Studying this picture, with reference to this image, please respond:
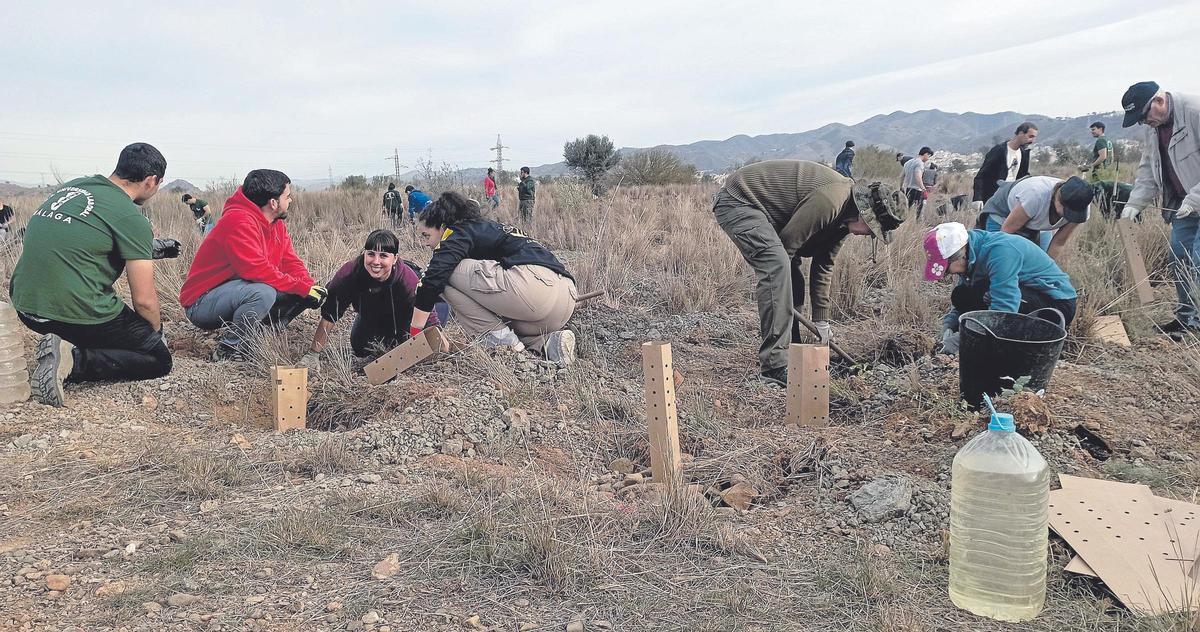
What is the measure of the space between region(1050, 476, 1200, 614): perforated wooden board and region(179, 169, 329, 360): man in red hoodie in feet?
12.4

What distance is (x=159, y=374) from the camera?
4.16m

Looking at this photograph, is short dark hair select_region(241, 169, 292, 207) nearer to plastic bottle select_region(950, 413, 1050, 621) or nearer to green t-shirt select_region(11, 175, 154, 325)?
green t-shirt select_region(11, 175, 154, 325)

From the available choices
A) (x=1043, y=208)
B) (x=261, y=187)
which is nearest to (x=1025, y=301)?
(x=1043, y=208)

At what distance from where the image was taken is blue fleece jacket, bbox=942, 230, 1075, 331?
12.3 feet

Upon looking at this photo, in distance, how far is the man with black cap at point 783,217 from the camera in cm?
407

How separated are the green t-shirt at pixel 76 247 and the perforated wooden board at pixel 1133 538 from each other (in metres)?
4.00

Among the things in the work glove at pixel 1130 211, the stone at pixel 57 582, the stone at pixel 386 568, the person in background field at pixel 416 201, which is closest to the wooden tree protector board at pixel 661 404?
the stone at pixel 386 568

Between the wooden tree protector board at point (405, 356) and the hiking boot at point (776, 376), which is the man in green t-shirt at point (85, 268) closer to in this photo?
the wooden tree protector board at point (405, 356)

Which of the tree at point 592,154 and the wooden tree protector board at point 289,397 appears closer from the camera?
the wooden tree protector board at point 289,397

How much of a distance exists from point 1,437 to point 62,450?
1.20 feet

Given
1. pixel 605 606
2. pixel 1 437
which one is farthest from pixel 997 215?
pixel 1 437

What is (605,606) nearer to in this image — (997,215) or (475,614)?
(475,614)

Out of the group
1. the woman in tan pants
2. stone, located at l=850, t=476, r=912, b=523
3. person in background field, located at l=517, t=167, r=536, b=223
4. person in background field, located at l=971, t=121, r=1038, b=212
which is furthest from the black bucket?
person in background field, located at l=517, t=167, r=536, b=223

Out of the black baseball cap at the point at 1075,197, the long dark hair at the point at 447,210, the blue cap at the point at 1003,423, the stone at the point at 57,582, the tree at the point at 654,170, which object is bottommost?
the stone at the point at 57,582
